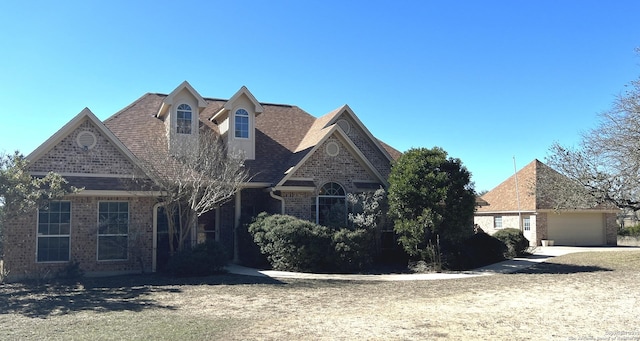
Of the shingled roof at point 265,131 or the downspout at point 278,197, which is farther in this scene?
the shingled roof at point 265,131

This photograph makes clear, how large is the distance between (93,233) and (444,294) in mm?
11614

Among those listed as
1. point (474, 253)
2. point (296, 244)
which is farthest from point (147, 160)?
point (474, 253)

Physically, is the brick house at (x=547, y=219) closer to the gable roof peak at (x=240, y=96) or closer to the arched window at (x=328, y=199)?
the arched window at (x=328, y=199)

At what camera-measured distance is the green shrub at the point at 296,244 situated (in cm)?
1850

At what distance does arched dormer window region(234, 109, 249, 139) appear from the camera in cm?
2286

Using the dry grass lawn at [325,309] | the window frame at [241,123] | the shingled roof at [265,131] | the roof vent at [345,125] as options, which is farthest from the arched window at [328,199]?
the dry grass lawn at [325,309]

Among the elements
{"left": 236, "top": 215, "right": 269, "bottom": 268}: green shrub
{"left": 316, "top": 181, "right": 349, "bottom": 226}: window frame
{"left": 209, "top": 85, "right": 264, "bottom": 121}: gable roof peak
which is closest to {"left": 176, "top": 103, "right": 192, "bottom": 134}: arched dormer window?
{"left": 209, "top": 85, "right": 264, "bottom": 121}: gable roof peak

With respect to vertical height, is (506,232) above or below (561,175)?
below

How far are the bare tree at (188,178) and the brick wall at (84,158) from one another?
1052 mm

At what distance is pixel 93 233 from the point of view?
17.7m

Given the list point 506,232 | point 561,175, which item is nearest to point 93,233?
point 506,232

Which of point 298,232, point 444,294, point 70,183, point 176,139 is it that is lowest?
point 444,294

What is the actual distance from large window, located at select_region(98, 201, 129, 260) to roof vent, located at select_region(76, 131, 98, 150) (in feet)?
6.73

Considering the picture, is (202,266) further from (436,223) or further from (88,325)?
(436,223)
